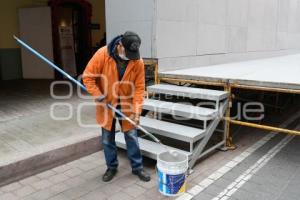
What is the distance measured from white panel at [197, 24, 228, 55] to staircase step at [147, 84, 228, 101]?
1622 millimetres

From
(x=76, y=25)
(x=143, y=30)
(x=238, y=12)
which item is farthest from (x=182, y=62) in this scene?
(x=76, y=25)

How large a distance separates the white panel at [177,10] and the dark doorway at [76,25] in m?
5.33

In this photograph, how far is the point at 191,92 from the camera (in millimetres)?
4660

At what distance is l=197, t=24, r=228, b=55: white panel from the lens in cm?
628

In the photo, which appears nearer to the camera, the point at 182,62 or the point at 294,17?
the point at 182,62

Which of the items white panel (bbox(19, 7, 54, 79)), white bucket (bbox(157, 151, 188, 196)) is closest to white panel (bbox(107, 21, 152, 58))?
white bucket (bbox(157, 151, 188, 196))

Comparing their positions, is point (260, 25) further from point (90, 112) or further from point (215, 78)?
point (90, 112)

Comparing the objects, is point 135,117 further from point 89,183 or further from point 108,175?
point 89,183

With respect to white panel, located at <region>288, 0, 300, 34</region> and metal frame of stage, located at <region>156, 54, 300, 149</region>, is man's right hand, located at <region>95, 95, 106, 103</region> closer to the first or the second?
metal frame of stage, located at <region>156, 54, 300, 149</region>

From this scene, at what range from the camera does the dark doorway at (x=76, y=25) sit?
31.7 feet

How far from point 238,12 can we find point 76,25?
5.99 meters

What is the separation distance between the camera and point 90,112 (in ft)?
18.7

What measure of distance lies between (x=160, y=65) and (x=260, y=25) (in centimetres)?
515

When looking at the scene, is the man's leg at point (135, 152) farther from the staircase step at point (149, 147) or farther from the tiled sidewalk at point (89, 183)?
the staircase step at point (149, 147)
